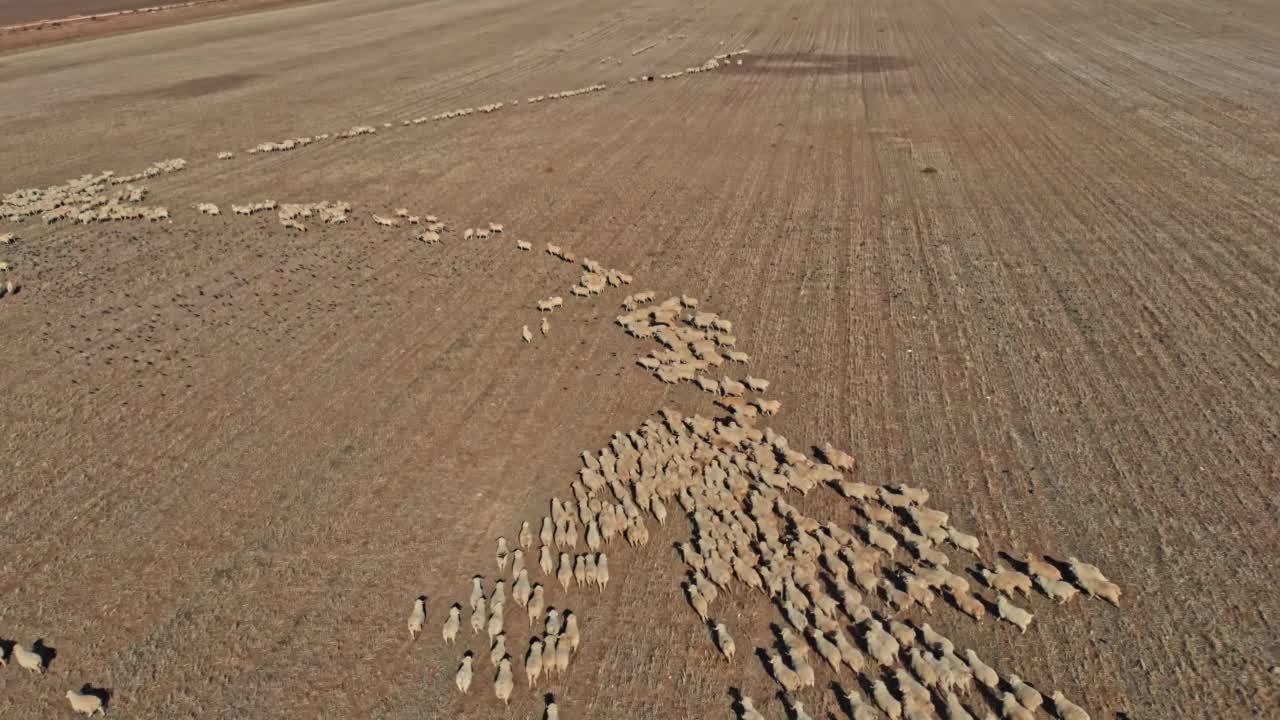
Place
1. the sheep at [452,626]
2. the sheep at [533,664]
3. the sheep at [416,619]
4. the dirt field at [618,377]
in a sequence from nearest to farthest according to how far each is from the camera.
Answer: the sheep at [533,664] < the dirt field at [618,377] < the sheep at [452,626] < the sheep at [416,619]

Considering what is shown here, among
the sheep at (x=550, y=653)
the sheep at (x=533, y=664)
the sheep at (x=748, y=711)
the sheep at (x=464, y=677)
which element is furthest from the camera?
the sheep at (x=550, y=653)

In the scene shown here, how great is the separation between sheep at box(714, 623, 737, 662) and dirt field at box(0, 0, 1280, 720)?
0.24 metres

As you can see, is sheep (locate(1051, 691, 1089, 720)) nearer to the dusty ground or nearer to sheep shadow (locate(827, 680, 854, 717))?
sheep shadow (locate(827, 680, 854, 717))

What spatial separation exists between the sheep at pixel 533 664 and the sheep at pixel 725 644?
7.91 ft

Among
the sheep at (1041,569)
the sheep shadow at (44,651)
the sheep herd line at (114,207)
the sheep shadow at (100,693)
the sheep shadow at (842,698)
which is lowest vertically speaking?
the sheep shadow at (100,693)

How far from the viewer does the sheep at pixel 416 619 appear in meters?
10.1

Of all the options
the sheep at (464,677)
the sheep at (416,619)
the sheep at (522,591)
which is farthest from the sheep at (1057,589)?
the sheep at (416,619)

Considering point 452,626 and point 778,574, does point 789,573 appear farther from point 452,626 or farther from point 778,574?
point 452,626

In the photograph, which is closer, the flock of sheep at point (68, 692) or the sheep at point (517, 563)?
the flock of sheep at point (68, 692)

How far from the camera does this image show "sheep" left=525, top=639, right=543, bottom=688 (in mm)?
9320

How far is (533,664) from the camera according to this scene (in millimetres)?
9359

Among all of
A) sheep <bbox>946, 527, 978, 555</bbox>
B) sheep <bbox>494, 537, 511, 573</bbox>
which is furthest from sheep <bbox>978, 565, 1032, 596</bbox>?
sheep <bbox>494, 537, 511, 573</bbox>

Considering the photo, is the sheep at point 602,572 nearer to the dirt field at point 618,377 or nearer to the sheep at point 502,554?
the dirt field at point 618,377

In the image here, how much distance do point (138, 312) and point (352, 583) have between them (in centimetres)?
1238
